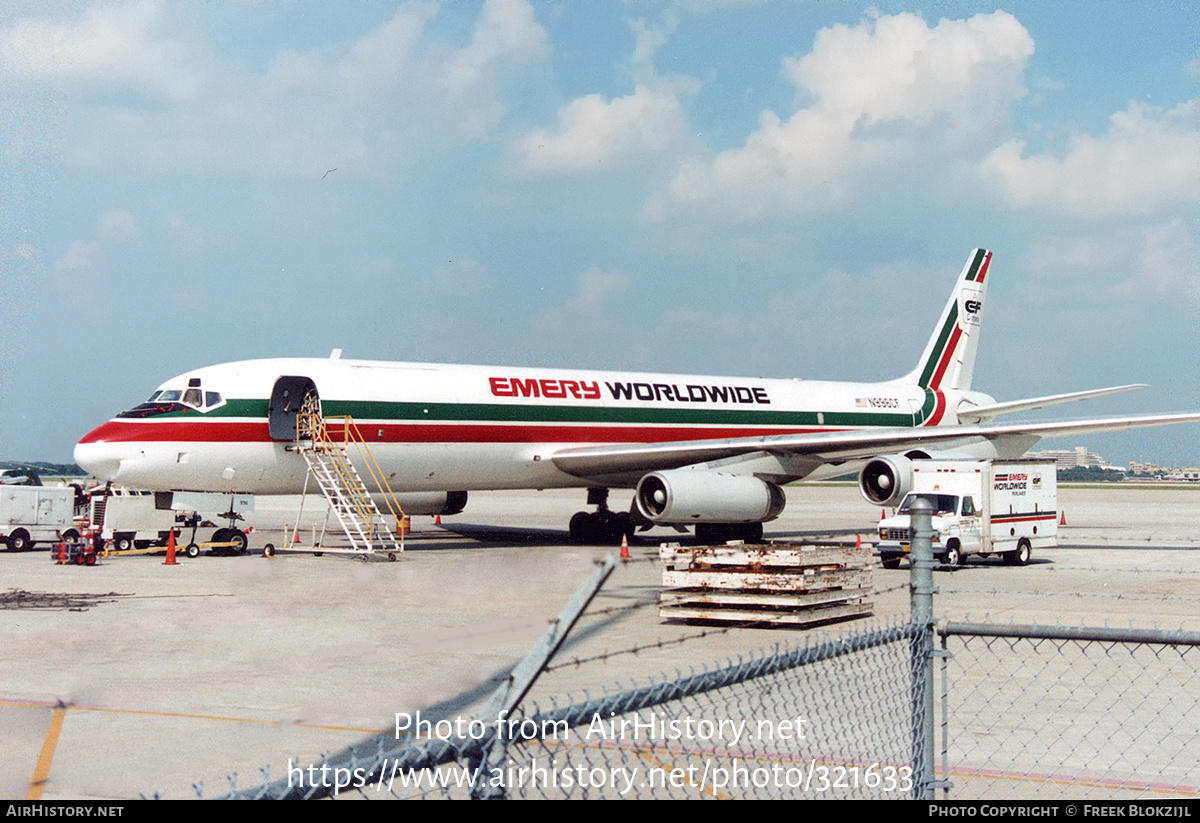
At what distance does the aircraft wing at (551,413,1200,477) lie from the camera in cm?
2486

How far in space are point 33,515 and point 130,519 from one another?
11.5 ft

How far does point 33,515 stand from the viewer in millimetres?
26469

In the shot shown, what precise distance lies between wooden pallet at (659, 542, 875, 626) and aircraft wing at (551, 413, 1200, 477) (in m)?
10.4

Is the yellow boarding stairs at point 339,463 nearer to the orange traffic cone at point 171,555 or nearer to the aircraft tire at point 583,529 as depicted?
the orange traffic cone at point 171,555

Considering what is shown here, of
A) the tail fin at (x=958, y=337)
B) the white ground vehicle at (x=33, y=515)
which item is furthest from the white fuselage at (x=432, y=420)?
the tail fin at (x=958, y=337)

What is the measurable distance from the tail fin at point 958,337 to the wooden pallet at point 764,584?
74.4ft

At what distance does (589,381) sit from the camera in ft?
89.5

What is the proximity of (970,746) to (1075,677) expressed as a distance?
3297 millimetres

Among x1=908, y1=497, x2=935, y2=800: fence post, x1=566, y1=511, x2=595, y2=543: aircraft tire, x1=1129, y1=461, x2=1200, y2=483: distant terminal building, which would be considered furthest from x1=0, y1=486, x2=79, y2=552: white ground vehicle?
x1=1129, y1=461, x2=1200, y2=483: distant terminal building

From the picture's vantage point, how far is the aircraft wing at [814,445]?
81.6 ft

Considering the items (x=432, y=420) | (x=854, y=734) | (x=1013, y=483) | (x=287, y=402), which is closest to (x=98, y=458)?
(x=287, y=402)

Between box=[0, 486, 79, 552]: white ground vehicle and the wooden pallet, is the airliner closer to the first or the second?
box=[0, 486, 79, 552]: white ground vehicle

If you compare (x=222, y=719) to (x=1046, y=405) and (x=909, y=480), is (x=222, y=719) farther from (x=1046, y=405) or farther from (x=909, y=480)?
(x=1046, y=405)

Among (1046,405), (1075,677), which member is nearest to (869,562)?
(1075,677)
